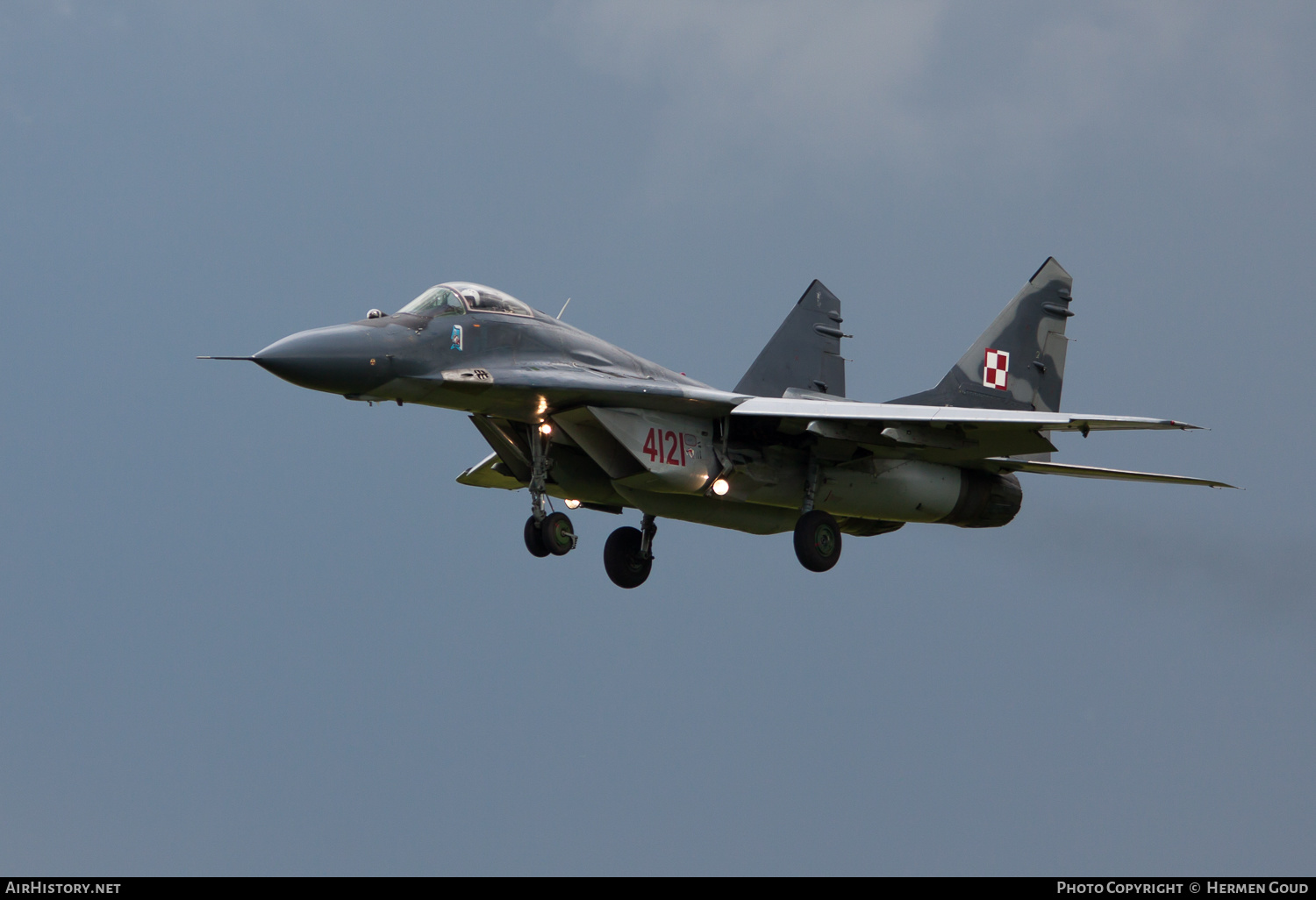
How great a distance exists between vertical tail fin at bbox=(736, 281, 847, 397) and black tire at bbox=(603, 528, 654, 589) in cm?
369

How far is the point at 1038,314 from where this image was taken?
88.6 ft

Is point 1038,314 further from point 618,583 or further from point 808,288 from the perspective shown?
point 618,583

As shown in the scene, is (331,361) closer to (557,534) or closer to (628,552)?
(557,534)

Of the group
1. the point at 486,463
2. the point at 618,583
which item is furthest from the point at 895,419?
the point at 486,463

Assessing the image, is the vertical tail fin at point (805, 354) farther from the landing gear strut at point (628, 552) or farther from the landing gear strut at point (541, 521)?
the landing gear strut at point (541, 521)

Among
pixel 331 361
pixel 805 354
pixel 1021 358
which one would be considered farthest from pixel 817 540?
pixel 331 361

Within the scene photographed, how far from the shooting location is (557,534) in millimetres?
20719

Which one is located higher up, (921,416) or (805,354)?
(805,354)

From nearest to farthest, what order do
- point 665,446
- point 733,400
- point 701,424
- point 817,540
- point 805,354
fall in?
point 665,446 < point 733,400 < point 701,424 < point 817,540 < point 805,354

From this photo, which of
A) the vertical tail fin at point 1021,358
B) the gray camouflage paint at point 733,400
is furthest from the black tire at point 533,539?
the vertical tail fin at point 1021,358

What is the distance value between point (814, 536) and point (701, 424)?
2.48 meters

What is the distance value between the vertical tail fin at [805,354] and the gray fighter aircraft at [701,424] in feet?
0.17
